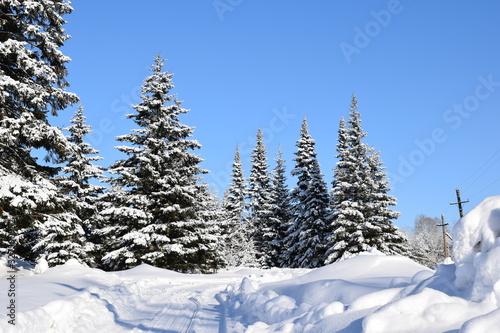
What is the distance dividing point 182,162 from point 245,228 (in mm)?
18644

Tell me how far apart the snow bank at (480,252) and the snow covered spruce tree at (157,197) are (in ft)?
58.9

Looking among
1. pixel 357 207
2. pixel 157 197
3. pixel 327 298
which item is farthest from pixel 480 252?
pixel 357 207

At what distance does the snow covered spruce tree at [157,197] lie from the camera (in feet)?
68.3

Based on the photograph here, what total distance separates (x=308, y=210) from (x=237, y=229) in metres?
13.0

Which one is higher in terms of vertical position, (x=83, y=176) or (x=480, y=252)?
(x=83, y=176)

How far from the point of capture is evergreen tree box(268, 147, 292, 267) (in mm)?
36375

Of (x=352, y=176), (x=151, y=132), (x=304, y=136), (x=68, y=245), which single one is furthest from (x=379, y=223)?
(x=68, y=245)

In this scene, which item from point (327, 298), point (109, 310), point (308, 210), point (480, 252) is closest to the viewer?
point (480, 252)

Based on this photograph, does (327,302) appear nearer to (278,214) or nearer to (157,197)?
(157,197)

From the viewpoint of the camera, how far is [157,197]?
22.0m

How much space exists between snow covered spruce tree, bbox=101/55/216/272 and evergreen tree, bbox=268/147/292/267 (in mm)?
14016

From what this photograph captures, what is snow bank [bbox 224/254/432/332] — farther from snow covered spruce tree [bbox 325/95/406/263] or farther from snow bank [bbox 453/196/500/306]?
snow covered spruce tree [bbox 325/95/406/263]

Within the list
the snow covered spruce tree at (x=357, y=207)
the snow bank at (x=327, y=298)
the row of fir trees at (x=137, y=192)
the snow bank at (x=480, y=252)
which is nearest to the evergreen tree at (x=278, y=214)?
the row of fir trees at (x=137, y=192)

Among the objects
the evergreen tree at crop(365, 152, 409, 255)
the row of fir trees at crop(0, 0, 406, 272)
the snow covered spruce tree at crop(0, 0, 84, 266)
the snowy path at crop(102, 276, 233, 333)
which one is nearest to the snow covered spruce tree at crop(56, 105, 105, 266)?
the row of fir trees at crop(0, 0, 406, 272)
